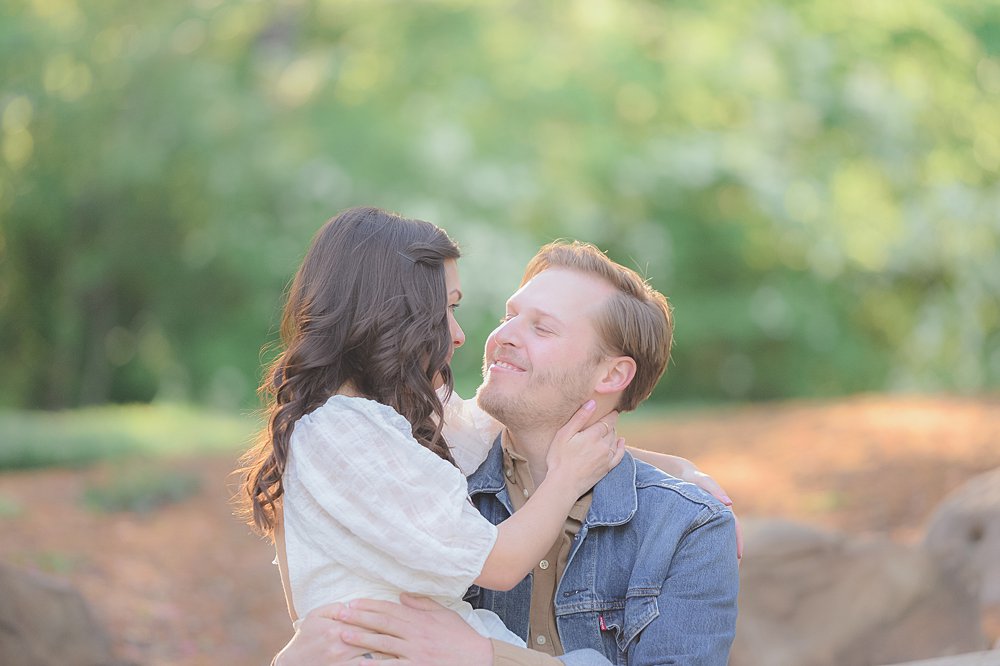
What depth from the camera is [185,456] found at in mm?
8727

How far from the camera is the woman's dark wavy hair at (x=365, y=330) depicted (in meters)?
2.62

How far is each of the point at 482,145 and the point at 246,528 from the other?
669cm

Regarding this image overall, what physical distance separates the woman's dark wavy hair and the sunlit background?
28.1 feet

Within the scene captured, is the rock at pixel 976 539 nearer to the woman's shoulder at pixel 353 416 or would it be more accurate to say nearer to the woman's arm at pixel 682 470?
the woman's arm at pixel 682 470

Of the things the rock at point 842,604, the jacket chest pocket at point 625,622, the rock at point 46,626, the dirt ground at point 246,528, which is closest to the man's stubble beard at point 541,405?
the jacket chest pocket at point 625,622

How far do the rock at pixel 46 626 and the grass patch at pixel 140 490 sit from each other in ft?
8.01

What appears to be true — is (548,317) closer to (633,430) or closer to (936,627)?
(936,627)

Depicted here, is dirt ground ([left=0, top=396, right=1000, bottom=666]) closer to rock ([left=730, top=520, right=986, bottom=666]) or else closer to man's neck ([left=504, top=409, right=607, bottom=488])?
rock ([left=730, top=520, right=986, bottom=666])

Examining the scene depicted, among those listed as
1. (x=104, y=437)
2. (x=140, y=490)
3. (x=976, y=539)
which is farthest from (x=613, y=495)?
(x=104, y=437)

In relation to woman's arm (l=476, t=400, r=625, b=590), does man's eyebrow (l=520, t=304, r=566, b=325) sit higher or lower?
higher

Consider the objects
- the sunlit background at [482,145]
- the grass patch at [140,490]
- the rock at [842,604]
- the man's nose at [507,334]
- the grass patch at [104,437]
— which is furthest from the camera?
the sunlit background at [482,145]

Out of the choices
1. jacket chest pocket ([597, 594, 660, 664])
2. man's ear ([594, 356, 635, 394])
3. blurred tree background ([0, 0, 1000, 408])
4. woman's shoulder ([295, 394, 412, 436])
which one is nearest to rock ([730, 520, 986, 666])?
jacket chest pocket ([597, 594, 660, 664])

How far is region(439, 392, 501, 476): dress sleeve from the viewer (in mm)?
3027

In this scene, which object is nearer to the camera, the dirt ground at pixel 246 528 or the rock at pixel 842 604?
the rock at pixel 842 604
